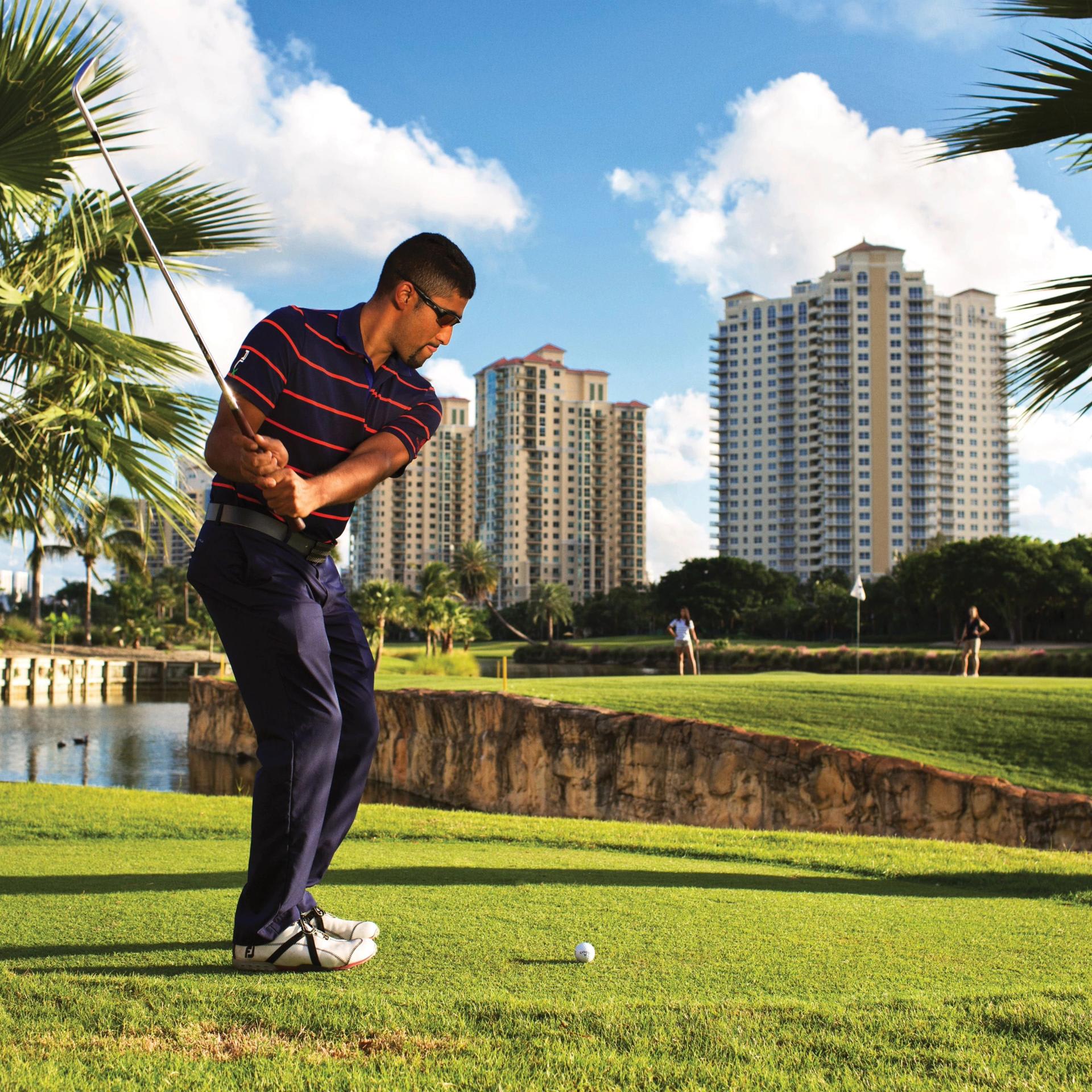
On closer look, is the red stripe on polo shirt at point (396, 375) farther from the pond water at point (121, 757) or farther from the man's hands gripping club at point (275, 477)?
the pond water at point (121, 757)

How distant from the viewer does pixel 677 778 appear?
15.4m

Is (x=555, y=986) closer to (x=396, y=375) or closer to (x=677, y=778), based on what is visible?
(x=396, y=375)

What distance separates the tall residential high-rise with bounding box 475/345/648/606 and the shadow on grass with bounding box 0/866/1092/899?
160 meters

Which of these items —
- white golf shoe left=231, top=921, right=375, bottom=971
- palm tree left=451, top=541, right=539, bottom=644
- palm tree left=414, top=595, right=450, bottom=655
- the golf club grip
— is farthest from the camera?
palm tree left=451, top=541, right=539, bottom=644

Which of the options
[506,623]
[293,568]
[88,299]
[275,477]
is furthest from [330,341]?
[506,623]

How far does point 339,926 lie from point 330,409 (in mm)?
1709

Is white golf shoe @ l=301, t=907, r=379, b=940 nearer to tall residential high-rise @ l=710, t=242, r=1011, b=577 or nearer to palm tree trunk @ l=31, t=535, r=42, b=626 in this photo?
palm tree trunk @ l=31, t=535, r=42, b=626

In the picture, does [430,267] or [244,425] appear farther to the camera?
[430,267]

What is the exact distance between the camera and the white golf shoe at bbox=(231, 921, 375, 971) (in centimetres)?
308

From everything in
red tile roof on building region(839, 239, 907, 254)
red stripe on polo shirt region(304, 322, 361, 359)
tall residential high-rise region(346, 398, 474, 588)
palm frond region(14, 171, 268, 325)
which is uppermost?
red tile roof on building region(839, 239, 907, 254)

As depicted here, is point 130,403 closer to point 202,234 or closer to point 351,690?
point 202,234

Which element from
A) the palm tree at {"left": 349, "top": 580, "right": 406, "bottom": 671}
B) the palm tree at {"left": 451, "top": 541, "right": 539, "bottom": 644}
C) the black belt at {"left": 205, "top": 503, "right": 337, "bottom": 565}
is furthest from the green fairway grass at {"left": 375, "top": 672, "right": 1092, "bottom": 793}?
the palm tree at {"left": 451, "top": 541, "right": 539, "bottom": 644}

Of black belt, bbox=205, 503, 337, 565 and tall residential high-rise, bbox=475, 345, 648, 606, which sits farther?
tall residential high-rise, bbox=475, 345, 648, 606

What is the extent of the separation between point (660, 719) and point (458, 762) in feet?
20.4
